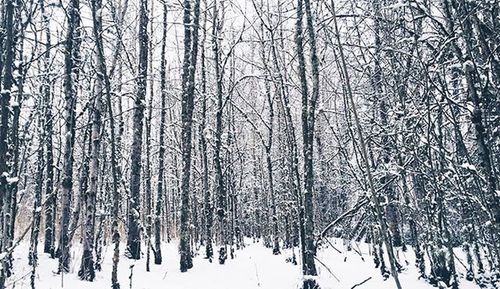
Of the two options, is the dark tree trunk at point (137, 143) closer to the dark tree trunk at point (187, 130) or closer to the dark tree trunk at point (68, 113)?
the dark tree trunk at point (187, 130)

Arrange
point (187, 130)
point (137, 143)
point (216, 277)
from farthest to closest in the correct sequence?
point (137, 143), point (187, 130), point (216, 277)

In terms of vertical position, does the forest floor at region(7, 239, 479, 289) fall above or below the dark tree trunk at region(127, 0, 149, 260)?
below

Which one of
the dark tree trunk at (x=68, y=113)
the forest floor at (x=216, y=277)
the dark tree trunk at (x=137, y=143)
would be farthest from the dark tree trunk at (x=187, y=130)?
the dark tree trunk at (x=68, y=113)

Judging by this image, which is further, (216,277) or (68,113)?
(216,277)

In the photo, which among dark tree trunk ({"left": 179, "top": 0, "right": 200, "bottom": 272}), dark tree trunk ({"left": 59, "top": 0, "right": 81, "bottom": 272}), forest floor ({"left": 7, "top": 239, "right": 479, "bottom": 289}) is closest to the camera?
forest floor ({"left": 7, "top": 239, "right": 479, "bottom": 289})

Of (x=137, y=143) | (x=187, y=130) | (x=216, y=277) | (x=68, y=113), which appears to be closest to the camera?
(x=68, y=113)

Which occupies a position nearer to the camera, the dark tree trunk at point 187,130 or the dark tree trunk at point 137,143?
the dark tree trunk at point 187,130

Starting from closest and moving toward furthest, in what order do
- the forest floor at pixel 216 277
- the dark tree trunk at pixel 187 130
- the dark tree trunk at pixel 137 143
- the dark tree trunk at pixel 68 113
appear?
1. the forest floor at pixel 216 277
2. the dark tree trunk at pixel 68 113
3. the dark tree trunk at pixel 187 130
4. the dark tree trunk at pixel 137 143

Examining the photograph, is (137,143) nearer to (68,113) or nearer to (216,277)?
(68,113)

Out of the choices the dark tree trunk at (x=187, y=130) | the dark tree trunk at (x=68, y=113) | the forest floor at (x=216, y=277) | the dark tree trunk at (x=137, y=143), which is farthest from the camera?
the dark tree trunk at (x=137, y=143)

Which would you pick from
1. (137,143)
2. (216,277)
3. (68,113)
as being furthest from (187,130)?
(216,277)

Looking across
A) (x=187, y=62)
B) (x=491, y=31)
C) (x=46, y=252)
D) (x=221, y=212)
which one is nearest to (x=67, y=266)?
(x=46, y=252)

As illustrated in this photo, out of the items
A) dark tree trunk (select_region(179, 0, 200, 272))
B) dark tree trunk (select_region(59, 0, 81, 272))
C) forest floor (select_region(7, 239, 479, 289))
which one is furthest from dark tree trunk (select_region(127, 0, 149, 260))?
dark tree trunk (select_region(59, 0, 81, 272))

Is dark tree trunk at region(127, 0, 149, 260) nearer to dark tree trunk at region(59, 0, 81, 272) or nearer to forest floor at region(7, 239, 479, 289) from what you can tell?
forest floor at region(7, 239, 479, 289)
